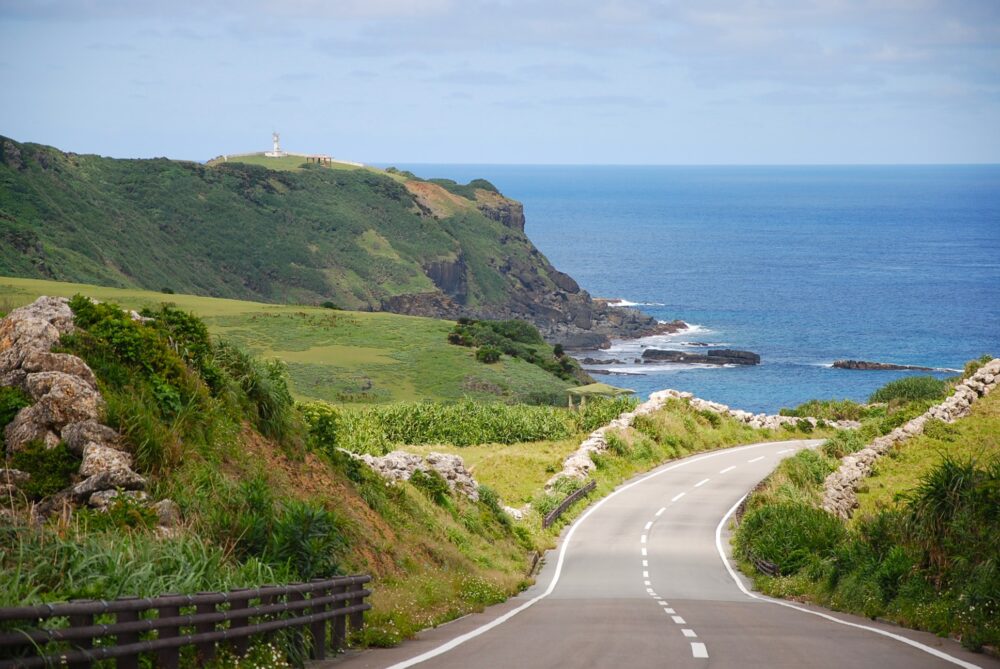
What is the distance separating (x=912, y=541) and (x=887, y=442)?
15.6m

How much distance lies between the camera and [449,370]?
85875 millimetres

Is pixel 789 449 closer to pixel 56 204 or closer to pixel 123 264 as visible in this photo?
pixel 123 264

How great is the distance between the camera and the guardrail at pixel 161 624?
8391 mm

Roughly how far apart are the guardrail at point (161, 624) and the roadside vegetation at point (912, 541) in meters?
7.91

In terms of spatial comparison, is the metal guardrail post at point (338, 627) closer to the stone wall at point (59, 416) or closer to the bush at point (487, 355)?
the stone wall at point (59, 416)

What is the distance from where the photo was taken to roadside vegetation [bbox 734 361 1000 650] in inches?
655

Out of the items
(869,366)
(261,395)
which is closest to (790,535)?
(261,395)

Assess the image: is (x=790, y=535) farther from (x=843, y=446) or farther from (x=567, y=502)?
(x=843, y=446)

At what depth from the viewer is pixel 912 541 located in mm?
19234

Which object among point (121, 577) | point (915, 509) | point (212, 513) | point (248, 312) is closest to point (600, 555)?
point (915, 509)

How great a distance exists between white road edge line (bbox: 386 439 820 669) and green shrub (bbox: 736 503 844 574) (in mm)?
3552

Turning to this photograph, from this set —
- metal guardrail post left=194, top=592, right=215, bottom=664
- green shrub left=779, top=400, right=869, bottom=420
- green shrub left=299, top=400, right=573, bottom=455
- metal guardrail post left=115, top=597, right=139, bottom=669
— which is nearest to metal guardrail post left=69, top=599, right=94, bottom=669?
metal guardrail post left=115, top=597, right=139, bottom=669

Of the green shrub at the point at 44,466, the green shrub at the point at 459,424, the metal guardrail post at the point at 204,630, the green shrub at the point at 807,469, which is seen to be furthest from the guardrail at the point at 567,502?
the metal guardrail post at the point at 204,630

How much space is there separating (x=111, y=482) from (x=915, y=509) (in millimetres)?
12749
